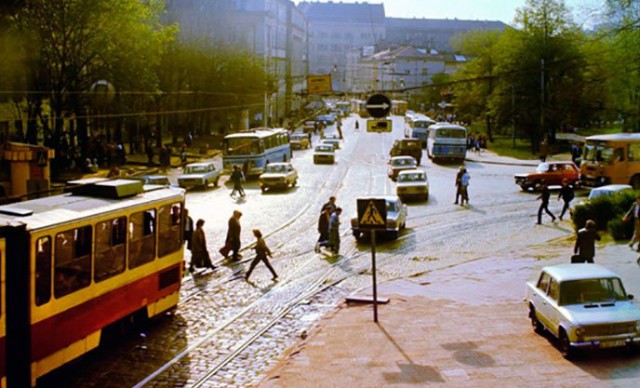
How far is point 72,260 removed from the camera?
12.8 meters

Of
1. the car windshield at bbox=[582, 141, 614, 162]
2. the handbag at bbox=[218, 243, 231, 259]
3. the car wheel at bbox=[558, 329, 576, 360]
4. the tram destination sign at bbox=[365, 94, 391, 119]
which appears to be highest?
the tram destination sign at bbox=[365, 94, 391, 119]

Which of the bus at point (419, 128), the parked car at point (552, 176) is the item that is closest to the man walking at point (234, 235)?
the parked car at point (552, 176)

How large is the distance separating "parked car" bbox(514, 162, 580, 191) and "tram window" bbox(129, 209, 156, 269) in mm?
28195

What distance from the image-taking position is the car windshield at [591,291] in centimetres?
1412

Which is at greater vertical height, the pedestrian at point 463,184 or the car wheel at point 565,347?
the pedestrian at point 463,184

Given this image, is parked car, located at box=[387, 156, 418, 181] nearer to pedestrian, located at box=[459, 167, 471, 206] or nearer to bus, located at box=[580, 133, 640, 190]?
pedestrian, located at box=[459, 167, 471, 206]

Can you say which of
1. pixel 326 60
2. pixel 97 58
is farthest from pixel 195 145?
pixel 326 60

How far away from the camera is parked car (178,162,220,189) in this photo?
4166 cm

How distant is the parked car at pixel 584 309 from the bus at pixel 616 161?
25416 mm

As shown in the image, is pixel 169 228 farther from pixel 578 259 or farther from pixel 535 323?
pixel 578 259

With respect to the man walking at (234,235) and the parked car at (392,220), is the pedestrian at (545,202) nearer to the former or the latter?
the parked car at (392,220)

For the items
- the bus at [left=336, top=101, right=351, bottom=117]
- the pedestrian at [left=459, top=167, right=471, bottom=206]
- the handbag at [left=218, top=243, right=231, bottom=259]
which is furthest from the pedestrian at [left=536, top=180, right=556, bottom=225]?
the bus at [left=336, top=101, right=351, bottom=117]

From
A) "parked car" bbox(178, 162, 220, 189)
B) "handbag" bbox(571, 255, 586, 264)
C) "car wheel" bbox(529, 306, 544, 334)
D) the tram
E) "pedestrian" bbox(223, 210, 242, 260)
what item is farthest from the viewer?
"parked car" bbox(178, 162, 220, 189)

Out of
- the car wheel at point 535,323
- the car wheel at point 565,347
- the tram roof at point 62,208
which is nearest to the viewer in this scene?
the tram roof at point 62,208
